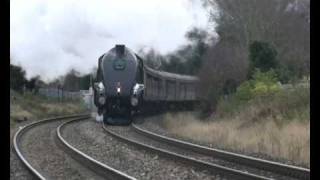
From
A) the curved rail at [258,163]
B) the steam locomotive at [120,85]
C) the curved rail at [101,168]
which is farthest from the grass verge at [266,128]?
the curved rail at [101,168]

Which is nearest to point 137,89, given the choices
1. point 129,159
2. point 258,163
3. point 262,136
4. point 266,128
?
point 266,128

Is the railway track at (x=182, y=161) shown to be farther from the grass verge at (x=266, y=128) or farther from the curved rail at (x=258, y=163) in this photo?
the grass verge at (x=266, y=128)

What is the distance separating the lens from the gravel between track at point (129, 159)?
41.4 ft

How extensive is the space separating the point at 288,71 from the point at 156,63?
10.2 meters

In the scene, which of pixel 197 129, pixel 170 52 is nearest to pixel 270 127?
pixel 197 129

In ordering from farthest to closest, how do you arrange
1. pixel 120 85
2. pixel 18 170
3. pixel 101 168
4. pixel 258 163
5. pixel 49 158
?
pixel 120 85
pixel 49 158
pixel 18 170
pixel 258 163
pixel 101 168

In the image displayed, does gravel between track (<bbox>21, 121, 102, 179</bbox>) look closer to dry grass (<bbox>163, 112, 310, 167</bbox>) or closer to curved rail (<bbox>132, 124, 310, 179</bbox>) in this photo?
curved rail (<bbox>132, 124, 310, 179</bbox>)

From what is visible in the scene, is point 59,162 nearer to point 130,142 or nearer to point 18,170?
point 18,170

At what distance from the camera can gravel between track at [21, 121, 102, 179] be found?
12951 millimetres

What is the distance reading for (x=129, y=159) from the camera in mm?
15383

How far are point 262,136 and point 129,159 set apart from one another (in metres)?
5.33

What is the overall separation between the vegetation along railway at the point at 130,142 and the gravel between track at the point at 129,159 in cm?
6
